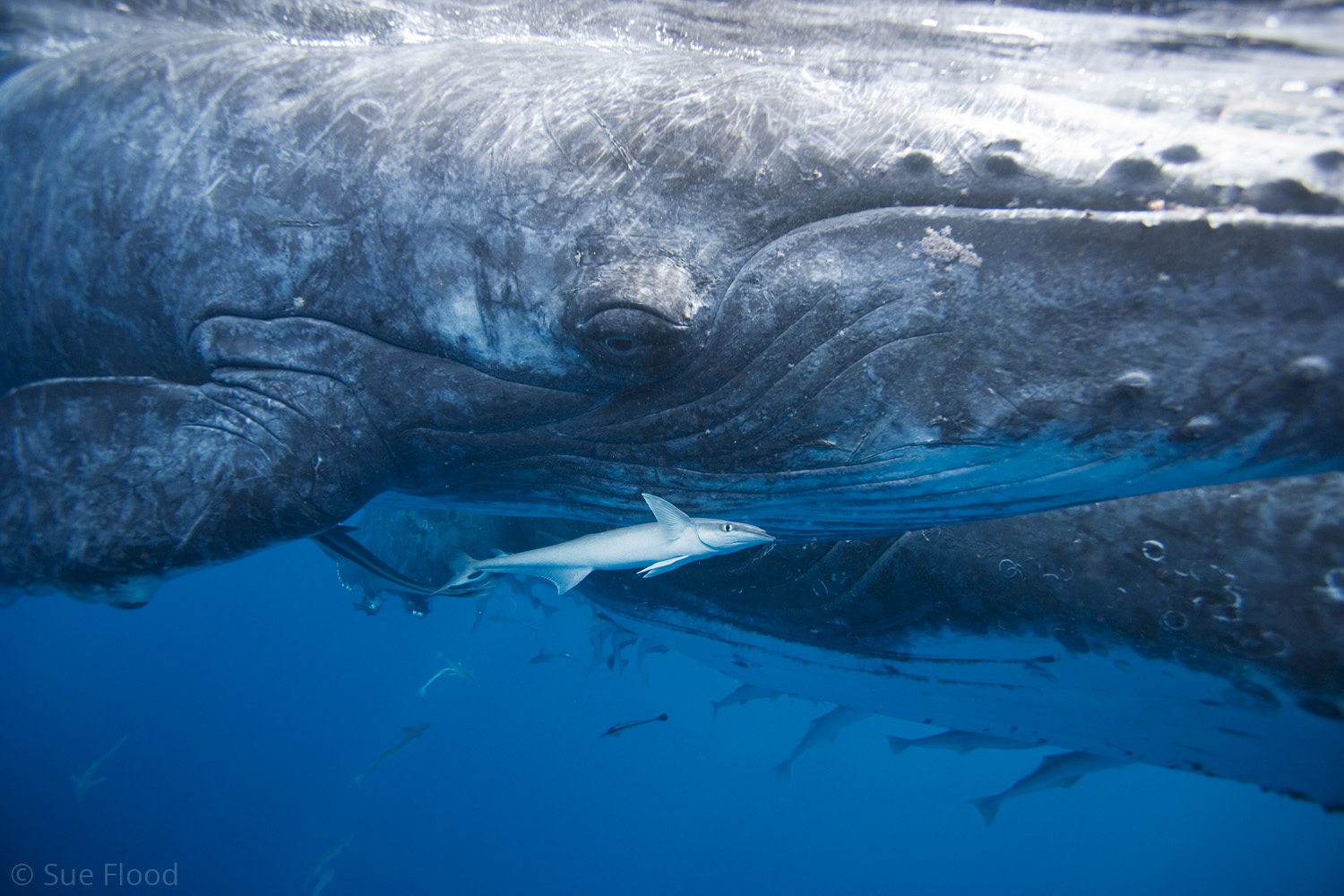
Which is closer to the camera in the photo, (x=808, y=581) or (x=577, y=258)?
(x=577, y=258)

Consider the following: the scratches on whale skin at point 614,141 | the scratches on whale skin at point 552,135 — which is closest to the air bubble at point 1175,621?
the scratches on whale skin at point 614,141

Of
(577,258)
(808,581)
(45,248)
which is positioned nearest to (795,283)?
(577,258)

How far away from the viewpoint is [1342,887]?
35.2m

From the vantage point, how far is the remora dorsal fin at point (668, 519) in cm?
297

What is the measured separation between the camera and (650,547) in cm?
322

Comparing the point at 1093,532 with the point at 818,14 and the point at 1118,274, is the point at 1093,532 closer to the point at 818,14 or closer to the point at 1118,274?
the point at 1118,274

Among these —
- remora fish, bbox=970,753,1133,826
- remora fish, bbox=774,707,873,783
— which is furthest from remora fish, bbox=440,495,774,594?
remora fish, bbox=774,707,873,783

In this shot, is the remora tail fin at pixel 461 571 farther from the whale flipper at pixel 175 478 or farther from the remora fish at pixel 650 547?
the whale flipper at pixel 175 478

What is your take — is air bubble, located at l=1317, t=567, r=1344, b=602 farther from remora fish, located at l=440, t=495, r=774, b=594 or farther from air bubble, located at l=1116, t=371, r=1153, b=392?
remora fish, located at l=440, t=495, r=774, b=594

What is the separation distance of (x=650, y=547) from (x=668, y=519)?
0.83ft

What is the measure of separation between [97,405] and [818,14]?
5.85 meters

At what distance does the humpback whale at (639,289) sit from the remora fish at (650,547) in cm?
28

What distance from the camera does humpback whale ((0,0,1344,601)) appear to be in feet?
8.05

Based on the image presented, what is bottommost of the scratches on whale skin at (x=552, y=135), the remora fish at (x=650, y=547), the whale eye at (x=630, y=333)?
the remora fish at (x=650, y=547)
